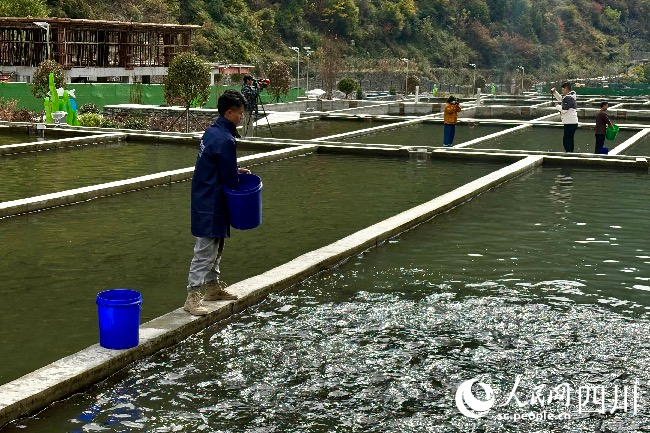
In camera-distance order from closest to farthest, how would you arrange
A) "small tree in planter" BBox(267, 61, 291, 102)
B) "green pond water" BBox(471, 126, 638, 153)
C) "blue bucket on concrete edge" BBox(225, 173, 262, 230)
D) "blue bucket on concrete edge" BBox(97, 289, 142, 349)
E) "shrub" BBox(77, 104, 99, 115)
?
"blue bucket on concrete edge" BBox(97, 289, 142, 349), "blue bucket on concrete edge" BBox(225, 173, 262, 230), "green pond water" BBox(471, 126, 638, 153), "shrub" BBox(77, 104, 99, 115), "small tree in planter" BBox(267, 61, 291, 102)

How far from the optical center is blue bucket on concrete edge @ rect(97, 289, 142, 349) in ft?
23.6

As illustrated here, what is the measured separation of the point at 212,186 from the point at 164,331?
4.06ft

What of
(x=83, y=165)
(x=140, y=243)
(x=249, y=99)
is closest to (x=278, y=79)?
(x=249, y=99)

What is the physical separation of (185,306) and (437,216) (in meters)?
6.57

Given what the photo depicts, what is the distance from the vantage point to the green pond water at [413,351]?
640cm

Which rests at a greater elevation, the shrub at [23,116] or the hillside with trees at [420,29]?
the hillside with trees at [420,29]

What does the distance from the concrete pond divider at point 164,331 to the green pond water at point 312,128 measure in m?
16.4

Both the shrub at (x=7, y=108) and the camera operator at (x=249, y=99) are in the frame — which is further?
the shrub at (x=7, y=108)

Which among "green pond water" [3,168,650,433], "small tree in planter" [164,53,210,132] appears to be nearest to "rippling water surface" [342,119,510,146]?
"small tree in planter" [164,53,210,132]

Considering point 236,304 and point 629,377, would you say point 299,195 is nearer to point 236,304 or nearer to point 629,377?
point 236,304

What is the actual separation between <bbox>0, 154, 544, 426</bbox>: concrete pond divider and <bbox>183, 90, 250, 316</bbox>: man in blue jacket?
36cm
